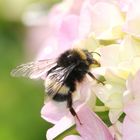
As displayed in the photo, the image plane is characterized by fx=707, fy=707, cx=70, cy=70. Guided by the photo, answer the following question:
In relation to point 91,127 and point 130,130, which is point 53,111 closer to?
point 91,127

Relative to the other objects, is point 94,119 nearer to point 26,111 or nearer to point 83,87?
point 83,87

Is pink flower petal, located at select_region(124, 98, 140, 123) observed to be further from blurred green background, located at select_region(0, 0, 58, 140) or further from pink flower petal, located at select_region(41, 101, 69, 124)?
blurred green background, located at select_region(0, 0, 58, 140)

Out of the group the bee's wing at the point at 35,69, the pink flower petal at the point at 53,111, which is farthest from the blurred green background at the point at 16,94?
the pink flower petal at the point at 53,111

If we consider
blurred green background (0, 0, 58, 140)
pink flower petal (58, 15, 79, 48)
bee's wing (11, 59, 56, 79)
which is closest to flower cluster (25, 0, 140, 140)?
bee's wing (11, 59, 56, 79)

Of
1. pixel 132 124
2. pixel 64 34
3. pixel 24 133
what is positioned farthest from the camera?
pixel 24 133

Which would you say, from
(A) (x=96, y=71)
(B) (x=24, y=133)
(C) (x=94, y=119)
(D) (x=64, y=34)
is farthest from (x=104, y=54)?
(B) (x=24, y=133)

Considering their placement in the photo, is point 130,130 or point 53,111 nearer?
point 130,130

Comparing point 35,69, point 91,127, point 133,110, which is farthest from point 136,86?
point 35,69

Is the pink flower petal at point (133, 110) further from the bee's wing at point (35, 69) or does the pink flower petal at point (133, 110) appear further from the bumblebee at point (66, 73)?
the bee's wing at point (35, 69)
